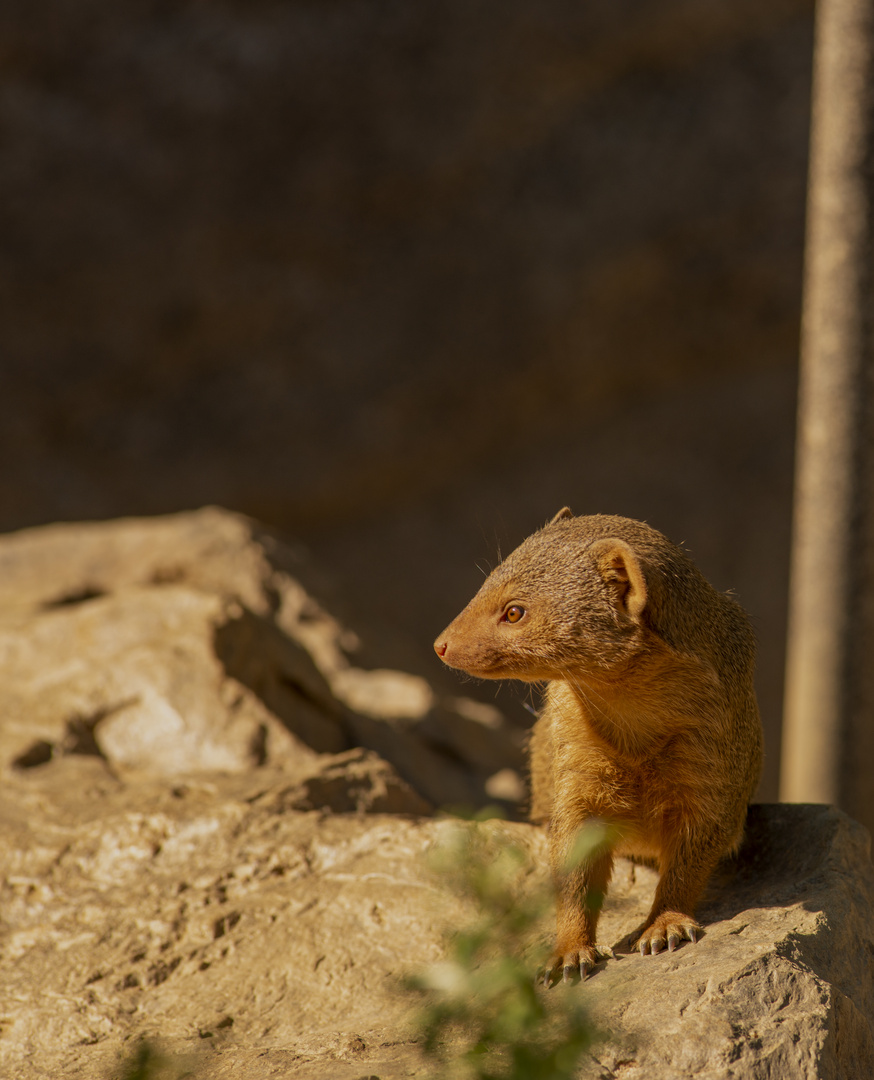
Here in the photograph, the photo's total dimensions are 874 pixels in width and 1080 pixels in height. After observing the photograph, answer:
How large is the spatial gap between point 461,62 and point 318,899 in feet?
25.8

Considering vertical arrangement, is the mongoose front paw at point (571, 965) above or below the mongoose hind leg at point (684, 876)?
below

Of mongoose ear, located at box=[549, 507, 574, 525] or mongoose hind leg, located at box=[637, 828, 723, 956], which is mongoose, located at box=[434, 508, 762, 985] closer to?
mongoose hind leg, located at box=[637, 828, 723, 956]

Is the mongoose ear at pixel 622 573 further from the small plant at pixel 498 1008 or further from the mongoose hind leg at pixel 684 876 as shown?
the small plant at pixel 498 1008

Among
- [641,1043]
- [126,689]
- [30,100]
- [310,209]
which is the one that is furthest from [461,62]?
[641,1043]

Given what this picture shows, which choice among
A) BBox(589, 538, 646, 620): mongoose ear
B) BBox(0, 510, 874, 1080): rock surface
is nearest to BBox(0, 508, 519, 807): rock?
BBox(0, 510, 874, 1080): rock surface

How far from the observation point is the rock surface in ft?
7.76

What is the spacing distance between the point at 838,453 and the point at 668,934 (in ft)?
8.52

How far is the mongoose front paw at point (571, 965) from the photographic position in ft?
8.48

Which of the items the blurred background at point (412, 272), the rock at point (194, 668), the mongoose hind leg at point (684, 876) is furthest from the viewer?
the blurred background at point (412, 272)

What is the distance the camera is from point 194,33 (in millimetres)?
9000

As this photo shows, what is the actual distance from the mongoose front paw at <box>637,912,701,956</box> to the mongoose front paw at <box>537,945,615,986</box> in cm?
10

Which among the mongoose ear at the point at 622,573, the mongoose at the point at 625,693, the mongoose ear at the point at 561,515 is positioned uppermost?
the mongoose ear at the point at 561,515

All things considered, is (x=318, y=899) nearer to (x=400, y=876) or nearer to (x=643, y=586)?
(x=400, y=876)

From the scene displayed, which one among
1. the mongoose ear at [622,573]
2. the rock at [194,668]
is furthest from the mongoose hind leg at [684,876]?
the rock at [194,668]
